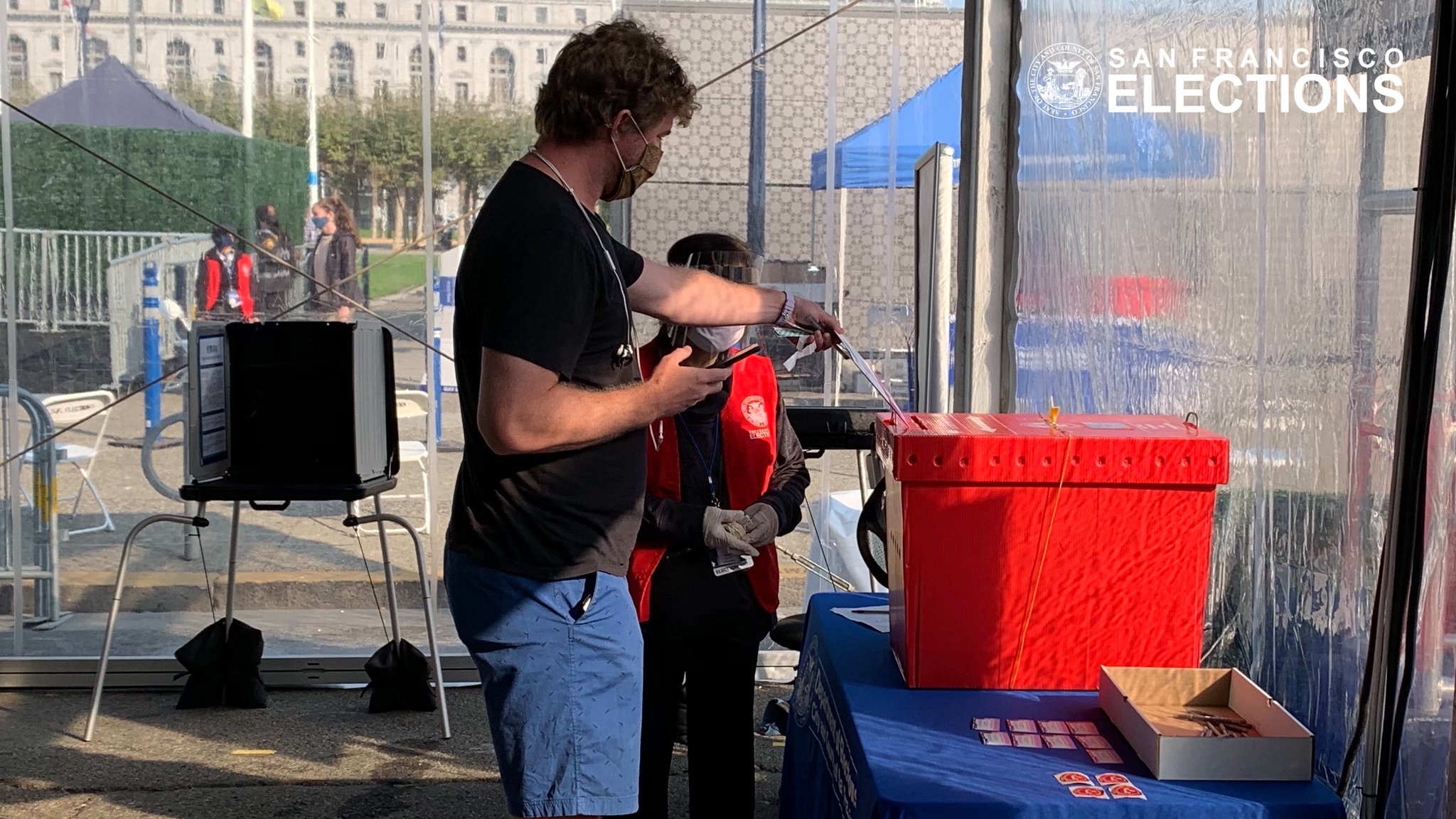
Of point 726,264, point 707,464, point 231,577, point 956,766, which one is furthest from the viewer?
point 231,577

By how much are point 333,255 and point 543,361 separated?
114 inches

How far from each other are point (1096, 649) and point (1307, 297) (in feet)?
1.87

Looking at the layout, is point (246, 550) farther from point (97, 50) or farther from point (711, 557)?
point (711, 557)

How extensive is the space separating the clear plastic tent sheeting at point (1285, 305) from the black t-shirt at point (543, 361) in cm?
95

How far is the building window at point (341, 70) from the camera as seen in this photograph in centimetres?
439

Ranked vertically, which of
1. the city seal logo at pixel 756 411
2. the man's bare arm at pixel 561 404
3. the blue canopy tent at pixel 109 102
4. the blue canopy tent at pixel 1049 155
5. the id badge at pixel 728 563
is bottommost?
the id badge at pixel 728 563

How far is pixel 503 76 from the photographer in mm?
4449

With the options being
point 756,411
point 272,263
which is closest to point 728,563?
point 756,411

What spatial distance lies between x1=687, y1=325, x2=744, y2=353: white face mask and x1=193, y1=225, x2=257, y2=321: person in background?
89.6 inches

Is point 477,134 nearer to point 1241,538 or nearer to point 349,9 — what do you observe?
point 349,9

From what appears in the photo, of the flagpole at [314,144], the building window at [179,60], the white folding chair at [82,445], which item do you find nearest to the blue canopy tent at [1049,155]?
the flagpole at [314,144]

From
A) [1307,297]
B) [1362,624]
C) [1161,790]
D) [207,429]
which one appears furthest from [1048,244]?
[207,429]

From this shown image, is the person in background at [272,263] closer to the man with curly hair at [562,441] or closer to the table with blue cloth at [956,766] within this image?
the man with curly hair at [562,441]

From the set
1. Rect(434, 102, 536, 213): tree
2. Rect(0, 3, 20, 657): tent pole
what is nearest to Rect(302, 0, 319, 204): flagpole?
Rect(434, 102, 536, 213): tree
